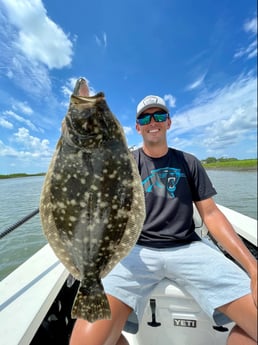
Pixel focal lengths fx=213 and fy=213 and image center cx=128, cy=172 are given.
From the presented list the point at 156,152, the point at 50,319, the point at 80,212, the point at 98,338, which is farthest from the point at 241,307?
the point at 50,319

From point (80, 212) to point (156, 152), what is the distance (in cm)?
123

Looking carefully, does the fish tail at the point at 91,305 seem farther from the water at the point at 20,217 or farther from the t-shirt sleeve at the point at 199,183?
the t-shirt sleeve at the point at 199,183

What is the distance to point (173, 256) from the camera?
5.61 feet

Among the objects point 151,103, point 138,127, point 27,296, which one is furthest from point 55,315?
point 151,103

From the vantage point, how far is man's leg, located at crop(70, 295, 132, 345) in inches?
50.2

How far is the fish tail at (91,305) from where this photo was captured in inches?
44.5

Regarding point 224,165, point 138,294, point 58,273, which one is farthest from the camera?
point 224,165

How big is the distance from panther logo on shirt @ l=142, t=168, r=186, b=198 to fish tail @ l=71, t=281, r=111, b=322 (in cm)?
101

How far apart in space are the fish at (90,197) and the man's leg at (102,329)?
232mm

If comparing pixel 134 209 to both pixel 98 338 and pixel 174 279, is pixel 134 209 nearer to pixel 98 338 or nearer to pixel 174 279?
pixel 98 338

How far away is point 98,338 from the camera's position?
1276mm

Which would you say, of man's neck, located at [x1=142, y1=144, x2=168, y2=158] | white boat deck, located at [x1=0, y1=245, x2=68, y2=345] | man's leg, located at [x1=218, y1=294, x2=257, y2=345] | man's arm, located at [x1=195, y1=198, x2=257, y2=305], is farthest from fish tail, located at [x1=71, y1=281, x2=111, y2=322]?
man's neck, located at [x1=142, y1=144, x2=168, y2=158]

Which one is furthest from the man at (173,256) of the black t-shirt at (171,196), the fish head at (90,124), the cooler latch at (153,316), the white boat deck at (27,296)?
the fish head at (90,124)

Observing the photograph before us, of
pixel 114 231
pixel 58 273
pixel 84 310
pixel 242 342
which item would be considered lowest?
pixel 242 342
